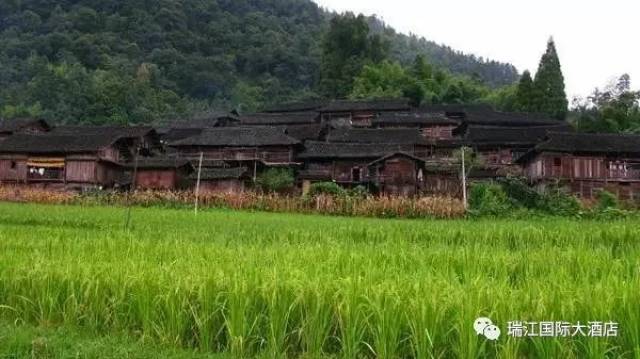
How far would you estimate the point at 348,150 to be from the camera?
138 ft

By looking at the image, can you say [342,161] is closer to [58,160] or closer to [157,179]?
[157,179]

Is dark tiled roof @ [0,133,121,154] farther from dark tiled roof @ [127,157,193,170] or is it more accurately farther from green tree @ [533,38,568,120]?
green tree @ [533,38,568,120]

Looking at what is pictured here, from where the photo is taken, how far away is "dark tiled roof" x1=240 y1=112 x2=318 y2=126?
2178 inches

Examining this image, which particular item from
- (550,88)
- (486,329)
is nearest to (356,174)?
(550,88)

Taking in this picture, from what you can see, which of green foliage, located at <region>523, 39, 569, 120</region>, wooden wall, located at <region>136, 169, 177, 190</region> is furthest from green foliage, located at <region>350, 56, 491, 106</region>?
wooden wall, located at <region>136, 169, 177, 190</region>

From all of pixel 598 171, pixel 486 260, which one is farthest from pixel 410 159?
pixel 486 260

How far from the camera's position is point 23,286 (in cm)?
695

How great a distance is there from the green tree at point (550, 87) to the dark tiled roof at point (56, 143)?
37.6 m

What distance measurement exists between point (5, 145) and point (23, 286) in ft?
122

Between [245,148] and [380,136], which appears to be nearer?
[245,148]

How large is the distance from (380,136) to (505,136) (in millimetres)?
9141

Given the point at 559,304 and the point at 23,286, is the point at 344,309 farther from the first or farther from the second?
the point at 23,286

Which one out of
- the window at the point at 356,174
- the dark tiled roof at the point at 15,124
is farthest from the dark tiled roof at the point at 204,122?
the window at the point at 356,174

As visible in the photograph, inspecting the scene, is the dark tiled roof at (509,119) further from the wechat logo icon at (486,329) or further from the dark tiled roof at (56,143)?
the wechat logo icon at (486,329)
